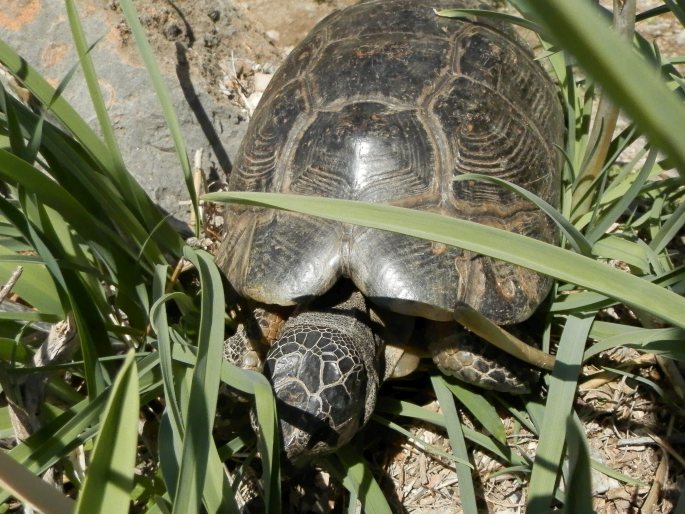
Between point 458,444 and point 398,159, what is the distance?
88 cm

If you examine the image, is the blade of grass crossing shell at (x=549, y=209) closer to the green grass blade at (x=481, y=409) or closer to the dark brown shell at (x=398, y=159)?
the dark brown shell at (x=398, y=159)

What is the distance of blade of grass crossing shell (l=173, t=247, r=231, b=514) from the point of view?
1157 mm

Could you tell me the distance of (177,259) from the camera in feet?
8.07

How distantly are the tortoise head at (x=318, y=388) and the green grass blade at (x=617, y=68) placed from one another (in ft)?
4.72

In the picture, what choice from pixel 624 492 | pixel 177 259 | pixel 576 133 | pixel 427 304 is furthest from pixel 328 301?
pixel 576 133

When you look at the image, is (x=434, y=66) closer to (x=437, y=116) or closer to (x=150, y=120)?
(x=437, y=116)

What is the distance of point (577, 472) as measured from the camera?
3.19ft

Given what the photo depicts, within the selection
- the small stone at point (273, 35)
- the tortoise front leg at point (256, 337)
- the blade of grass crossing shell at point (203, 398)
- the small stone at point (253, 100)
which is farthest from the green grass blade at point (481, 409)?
the small stone at point (273, 35)

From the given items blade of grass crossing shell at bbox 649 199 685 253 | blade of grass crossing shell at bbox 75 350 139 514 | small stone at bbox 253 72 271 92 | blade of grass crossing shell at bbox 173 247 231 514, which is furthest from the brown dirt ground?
small stone at bbox 253 72 271 92

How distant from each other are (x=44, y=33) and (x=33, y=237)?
158 centimetres

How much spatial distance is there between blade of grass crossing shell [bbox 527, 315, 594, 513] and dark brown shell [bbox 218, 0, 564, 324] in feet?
0.62

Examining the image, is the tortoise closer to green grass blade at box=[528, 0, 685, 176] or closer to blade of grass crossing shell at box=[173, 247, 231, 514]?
blade of grass crossing shell at box=[173, 247, 231, 514]

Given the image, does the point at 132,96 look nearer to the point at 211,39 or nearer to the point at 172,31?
the point at 172,31

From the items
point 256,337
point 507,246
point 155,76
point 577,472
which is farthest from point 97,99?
point 577,472
